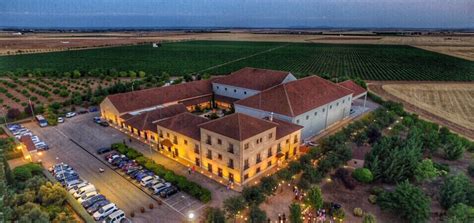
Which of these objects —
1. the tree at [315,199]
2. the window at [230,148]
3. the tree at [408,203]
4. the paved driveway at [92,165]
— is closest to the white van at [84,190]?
the paved driveway at [92,165]

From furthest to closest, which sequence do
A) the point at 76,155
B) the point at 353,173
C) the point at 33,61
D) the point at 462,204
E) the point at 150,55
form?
the point at 150,55
the point at 33,61
the point at 76,155
the point at 353,173
the point at 462,204

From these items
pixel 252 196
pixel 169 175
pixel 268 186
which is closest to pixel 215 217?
pixel 252 196

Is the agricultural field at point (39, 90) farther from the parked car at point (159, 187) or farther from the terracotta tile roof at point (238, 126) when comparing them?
the terracotta tile roof at point (238, 126)

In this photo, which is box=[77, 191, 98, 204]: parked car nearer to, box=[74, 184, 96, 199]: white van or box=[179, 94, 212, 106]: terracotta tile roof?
box=[74, 184, 96, 199]: white van

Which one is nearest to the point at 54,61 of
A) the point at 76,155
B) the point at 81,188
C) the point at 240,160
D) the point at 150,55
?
the point at 150,55

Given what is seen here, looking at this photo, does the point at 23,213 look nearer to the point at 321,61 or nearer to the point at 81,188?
the point at 81,188

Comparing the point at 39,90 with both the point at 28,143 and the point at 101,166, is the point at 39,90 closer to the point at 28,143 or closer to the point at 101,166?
the point at 28,143

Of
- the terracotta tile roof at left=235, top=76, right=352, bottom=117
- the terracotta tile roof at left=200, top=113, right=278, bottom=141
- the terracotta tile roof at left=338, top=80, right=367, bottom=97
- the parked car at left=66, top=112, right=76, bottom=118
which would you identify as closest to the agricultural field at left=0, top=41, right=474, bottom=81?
the terracotta tile roof at left=338, top=80, right=367, bottom=97
